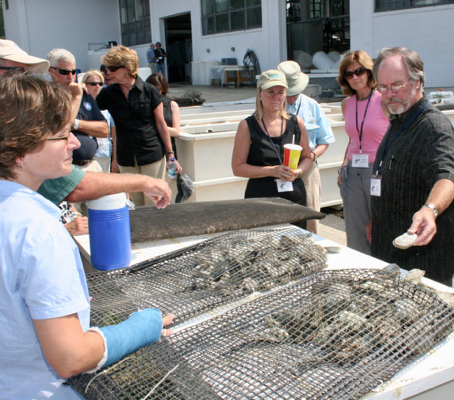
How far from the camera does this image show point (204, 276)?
1.91 metres

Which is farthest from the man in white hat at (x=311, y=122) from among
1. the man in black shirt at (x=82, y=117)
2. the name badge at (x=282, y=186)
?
the man in black shirt at (x=82, y=117)

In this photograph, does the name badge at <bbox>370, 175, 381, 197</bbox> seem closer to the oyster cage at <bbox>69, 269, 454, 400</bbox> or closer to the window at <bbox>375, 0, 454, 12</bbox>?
the oyster cage at <bbox>69, 269, 454, 400</bbox>

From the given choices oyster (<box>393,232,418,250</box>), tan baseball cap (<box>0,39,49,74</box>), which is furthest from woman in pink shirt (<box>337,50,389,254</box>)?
tan baseball cap (<box>0,39,49,74</box>)

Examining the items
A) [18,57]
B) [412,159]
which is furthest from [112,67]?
[412,159]

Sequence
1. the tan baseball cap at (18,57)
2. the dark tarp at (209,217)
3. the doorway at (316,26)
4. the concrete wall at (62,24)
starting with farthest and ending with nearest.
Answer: the concrete wall at (62,24) → the doorway at (316,26) → the tan baseball cap at (18,57) → the dark tarp at (209,217)

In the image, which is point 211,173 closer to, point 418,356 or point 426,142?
point 426,142

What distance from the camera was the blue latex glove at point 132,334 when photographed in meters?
1.28

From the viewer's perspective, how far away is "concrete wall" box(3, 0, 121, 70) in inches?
1046

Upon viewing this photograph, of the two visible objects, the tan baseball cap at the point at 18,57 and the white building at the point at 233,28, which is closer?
the tan baseball cap at the point at 18,57

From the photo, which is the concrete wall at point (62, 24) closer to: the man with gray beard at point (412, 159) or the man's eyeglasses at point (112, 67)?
the man's eyeglasses at point (112, 67)

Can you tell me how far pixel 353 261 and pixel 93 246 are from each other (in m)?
1.17

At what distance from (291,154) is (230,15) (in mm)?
19822

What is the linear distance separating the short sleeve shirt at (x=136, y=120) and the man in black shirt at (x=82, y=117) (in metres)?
0.43

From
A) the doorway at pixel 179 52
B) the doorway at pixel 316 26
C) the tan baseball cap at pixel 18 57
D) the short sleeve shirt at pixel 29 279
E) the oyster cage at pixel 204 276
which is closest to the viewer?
the short sleeve shirt at pixel 29 279
